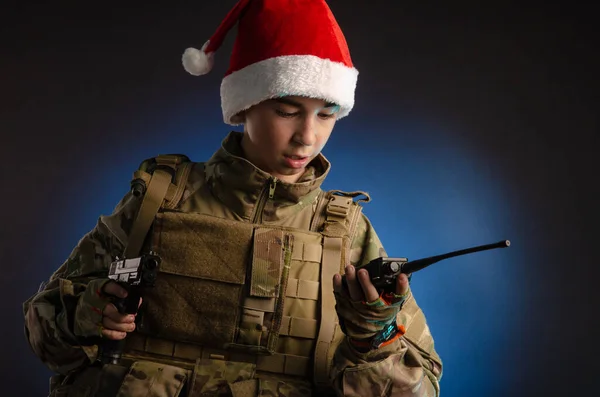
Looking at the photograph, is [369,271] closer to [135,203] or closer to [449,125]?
[135,203]

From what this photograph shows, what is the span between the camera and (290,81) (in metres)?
1.45

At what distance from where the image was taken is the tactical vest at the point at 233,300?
57.4 inches

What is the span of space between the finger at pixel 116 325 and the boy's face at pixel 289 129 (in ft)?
1.46

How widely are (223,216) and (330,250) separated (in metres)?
0.24

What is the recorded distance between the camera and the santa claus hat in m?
1.47

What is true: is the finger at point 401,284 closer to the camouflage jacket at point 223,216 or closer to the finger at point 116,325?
the camouflage jacket at point 223,216

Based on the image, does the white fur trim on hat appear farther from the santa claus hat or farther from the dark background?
the dark background

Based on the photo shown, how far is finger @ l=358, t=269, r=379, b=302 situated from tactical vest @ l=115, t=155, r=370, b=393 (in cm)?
25

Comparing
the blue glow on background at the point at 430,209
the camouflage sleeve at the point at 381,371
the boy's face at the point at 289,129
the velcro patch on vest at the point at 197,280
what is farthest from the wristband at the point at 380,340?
the blue glow on background at the point at 430,209

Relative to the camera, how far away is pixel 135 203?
1.54 meters

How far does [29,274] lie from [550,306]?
186 centimetres

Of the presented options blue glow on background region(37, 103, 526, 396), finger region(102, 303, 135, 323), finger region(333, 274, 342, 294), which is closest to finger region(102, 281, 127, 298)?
finger region(102, 303, 135, 323)

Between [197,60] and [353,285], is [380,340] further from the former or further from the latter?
[197,60]

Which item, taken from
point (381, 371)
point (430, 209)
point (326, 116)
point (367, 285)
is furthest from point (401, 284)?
point (430, 209)
